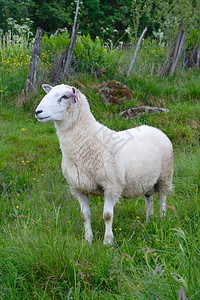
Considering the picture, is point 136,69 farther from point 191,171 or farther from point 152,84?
point 191,171

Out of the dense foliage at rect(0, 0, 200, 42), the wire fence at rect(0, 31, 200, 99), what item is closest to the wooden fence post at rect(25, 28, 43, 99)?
the wire fence at rect(0, 31, 200, 99)

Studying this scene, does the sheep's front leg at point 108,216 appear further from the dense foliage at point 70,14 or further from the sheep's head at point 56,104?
the dense foliage at point 70,14

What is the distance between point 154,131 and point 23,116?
13.1 ft

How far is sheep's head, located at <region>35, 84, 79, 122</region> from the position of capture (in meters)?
2.93

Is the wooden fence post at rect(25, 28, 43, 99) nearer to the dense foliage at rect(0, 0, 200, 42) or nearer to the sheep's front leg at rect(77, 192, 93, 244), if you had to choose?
the sheep's front leg at rect(77, 192, 93, 244)

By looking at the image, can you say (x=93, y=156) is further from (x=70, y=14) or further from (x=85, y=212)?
(x=70, y=14)

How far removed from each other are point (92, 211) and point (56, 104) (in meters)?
1.50

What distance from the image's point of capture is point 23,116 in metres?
7.05

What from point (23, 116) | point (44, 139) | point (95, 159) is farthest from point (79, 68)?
point (95, 159)

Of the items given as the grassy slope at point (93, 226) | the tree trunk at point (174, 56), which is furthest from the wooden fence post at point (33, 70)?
the tree trunk at point (174, 56)

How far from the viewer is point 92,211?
3.90 meters

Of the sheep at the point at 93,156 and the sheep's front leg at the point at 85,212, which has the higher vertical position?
the sheep at the point at 93,156

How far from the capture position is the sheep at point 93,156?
9.97ft

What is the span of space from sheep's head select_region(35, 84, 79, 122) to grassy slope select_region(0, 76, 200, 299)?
2.70 ft
